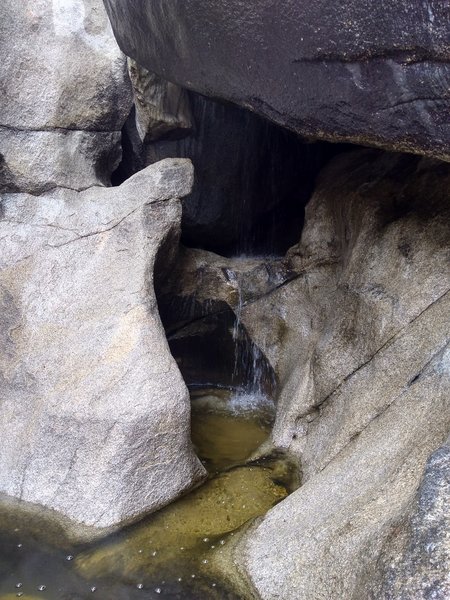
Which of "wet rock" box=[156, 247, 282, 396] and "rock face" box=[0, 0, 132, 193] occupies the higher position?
"rock face" box=[0, 0, 132, 193]

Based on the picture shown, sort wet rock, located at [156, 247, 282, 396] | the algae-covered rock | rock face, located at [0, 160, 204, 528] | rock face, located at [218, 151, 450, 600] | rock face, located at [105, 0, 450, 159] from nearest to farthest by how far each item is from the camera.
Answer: rock face, located at [105, 0, 450, 159]
rock face, located at [218, 151, 450, 600]
the algae-covered rock
rock face, located at [0, 160, 204, 528]
wet rock, located at [156, 247, 282, 396]

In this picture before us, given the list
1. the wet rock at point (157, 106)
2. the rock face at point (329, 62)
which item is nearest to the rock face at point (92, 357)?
the wet rock at point (157, 106)

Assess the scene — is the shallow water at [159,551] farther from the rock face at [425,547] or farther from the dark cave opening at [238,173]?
the dark cave opening at [238,173]

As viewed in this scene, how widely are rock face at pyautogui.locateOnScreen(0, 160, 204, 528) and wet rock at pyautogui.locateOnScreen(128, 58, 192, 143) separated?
52cm

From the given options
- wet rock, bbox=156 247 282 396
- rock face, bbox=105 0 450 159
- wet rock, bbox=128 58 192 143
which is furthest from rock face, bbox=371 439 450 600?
wet rock, bbox=128 58 192 143

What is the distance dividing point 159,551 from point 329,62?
94.4 inches

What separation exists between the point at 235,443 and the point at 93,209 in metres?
1.80

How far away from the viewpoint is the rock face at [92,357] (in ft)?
11.9

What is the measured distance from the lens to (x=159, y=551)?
3.38 meters

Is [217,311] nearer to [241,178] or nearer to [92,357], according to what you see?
[241,178]

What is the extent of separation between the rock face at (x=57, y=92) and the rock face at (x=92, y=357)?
Result: 0.22 meters

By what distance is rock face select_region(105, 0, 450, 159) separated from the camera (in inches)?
91.3

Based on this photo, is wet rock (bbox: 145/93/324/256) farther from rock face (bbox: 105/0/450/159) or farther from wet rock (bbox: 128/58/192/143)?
rock face (bbox: 105/0/450/159)

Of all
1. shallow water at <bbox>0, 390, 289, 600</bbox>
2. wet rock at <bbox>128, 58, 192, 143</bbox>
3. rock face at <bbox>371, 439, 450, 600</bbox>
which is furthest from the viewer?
wet rock at <bbox>128, 58, 192, 143</bbox>
